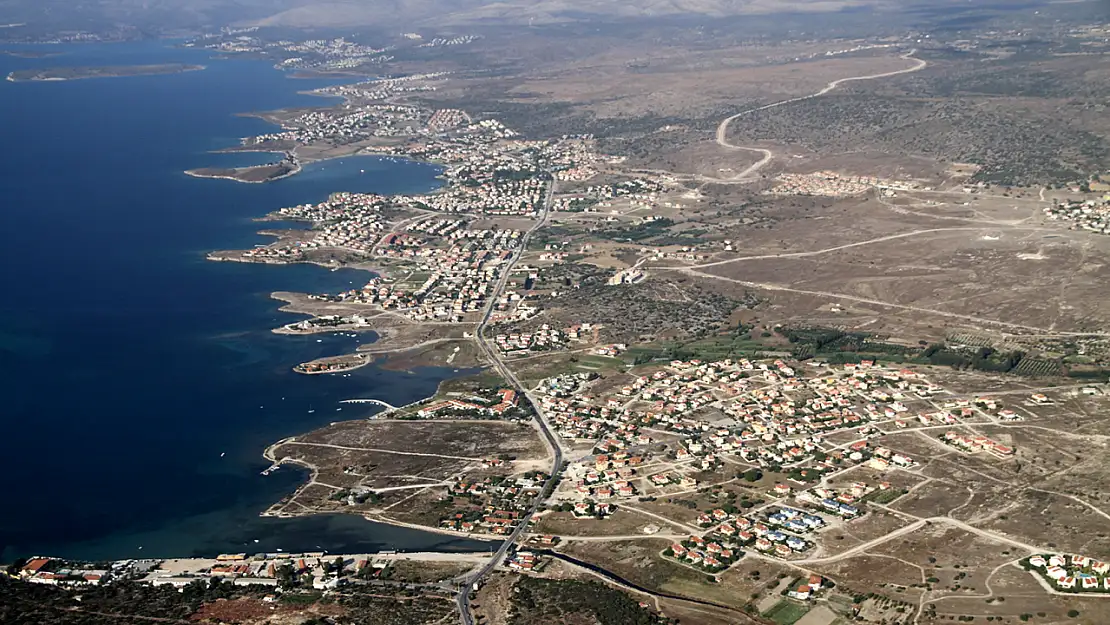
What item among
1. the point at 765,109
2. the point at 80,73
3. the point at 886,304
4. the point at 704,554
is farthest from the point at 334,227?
the point at 80,73

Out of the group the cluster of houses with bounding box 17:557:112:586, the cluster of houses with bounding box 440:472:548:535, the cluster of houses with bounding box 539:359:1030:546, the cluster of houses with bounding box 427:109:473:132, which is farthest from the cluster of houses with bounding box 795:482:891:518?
the cluster of houses with bounding box 427:109:473:132

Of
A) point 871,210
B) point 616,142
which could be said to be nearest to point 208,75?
point 616,142

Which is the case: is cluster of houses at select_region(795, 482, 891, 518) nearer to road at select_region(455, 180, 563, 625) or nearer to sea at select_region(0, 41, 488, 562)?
road at select_region(455, 180, 563, 625)

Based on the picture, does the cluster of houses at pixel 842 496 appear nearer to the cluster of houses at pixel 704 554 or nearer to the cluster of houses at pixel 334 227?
the cluster of houses at pixel 704 554

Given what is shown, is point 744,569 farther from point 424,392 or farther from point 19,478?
point 19,478

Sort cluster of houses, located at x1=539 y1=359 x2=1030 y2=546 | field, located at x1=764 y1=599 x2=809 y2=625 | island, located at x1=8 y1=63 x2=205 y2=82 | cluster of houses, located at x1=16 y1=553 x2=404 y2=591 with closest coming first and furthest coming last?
field, located at x1=764 y1=599 x2=809 y2=625 < cluster of houses, located at x1=16 y1=553 x2=404 y2=591 < cluster of houses, located at x1=539 y1=359 x2=1030 y2=546 < island, located at x1=8 y1=63 x2=205 y2=82

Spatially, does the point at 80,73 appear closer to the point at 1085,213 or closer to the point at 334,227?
the point at 334,227
